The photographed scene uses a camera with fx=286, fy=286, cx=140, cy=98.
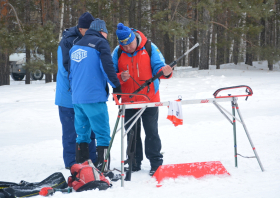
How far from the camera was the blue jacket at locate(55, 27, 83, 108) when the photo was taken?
3721 millimetres

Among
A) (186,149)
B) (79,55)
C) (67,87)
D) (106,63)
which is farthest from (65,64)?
(186,149)

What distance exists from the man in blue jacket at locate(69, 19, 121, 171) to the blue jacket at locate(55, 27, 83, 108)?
403mm

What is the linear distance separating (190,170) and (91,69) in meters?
1.58

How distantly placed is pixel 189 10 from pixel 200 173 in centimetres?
2175

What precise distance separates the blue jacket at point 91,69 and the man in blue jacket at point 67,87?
0.47 m

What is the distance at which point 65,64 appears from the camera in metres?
3.70

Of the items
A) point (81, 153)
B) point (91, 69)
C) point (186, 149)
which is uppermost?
point (91, 69)

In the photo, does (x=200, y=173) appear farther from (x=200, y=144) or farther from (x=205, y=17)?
(x=205, y=17)

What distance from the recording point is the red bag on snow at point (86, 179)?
2809 millimetres

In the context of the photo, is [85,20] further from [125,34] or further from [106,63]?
[106,63]

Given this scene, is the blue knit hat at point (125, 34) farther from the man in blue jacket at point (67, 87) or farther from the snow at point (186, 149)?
the snow at point (186, 149)

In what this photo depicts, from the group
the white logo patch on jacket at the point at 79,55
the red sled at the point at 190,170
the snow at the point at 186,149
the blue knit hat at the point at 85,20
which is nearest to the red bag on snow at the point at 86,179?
the snow at the point at 186,149

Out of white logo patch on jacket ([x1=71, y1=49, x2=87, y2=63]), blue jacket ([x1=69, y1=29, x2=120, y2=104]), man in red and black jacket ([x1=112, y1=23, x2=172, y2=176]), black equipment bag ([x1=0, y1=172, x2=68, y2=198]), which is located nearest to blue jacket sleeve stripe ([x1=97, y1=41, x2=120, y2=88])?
blue jacket ([x1=69, y1=29, x2=120, y2=104])

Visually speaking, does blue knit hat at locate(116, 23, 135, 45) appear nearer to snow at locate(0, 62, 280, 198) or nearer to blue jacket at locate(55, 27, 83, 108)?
blue jacket at locate(55, 27, 83, 108)
